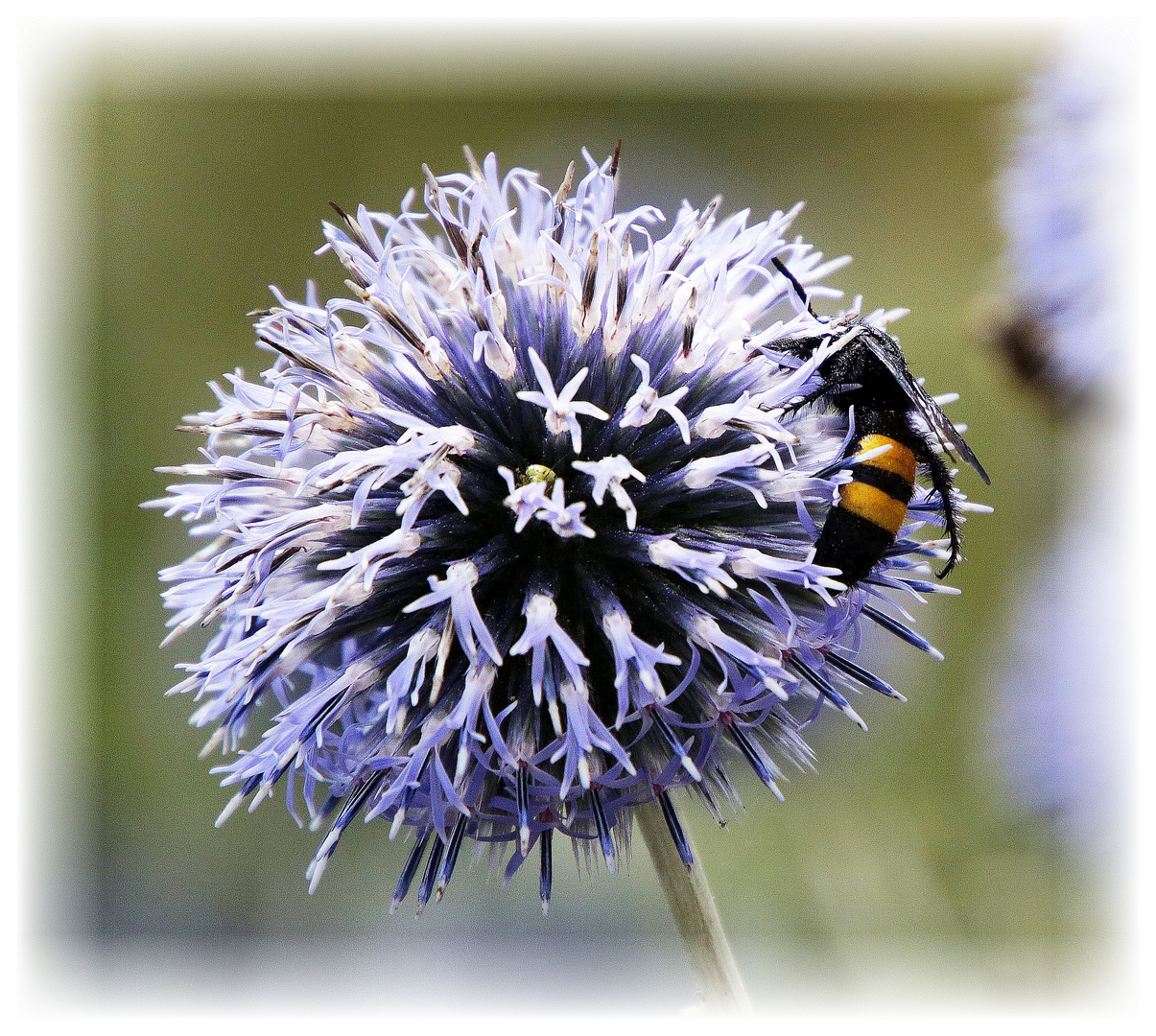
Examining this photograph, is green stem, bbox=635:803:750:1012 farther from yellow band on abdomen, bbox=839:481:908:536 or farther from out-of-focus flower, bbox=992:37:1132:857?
out-of-focus flower, bbox=992:37:1132:857

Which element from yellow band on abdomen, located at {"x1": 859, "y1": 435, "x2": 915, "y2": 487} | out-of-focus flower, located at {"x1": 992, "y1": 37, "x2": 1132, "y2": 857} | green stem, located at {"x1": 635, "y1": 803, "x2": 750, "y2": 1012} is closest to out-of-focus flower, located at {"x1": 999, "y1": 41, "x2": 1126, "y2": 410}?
out-of-focus flower, located at {"x1": 992, "y1": 37, "x2": 1132, "y2": 857}

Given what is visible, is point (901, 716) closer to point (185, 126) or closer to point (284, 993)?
point (284, 993)

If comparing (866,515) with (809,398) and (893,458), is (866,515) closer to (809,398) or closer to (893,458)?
(893,458)

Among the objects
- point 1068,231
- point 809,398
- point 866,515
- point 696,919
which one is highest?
point 1068,231

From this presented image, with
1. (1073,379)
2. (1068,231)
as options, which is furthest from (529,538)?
(1068,231)

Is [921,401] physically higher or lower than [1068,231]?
lower

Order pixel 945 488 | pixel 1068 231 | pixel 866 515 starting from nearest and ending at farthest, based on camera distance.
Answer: pixel 866 515, pixel 945 488, pixel 1068 231

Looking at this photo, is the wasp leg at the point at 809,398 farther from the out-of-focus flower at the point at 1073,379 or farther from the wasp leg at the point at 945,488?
the out-of-focus flower at the point at 1073,379

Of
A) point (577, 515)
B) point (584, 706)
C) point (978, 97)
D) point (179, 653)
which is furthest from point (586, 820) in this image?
point (978, 97)
